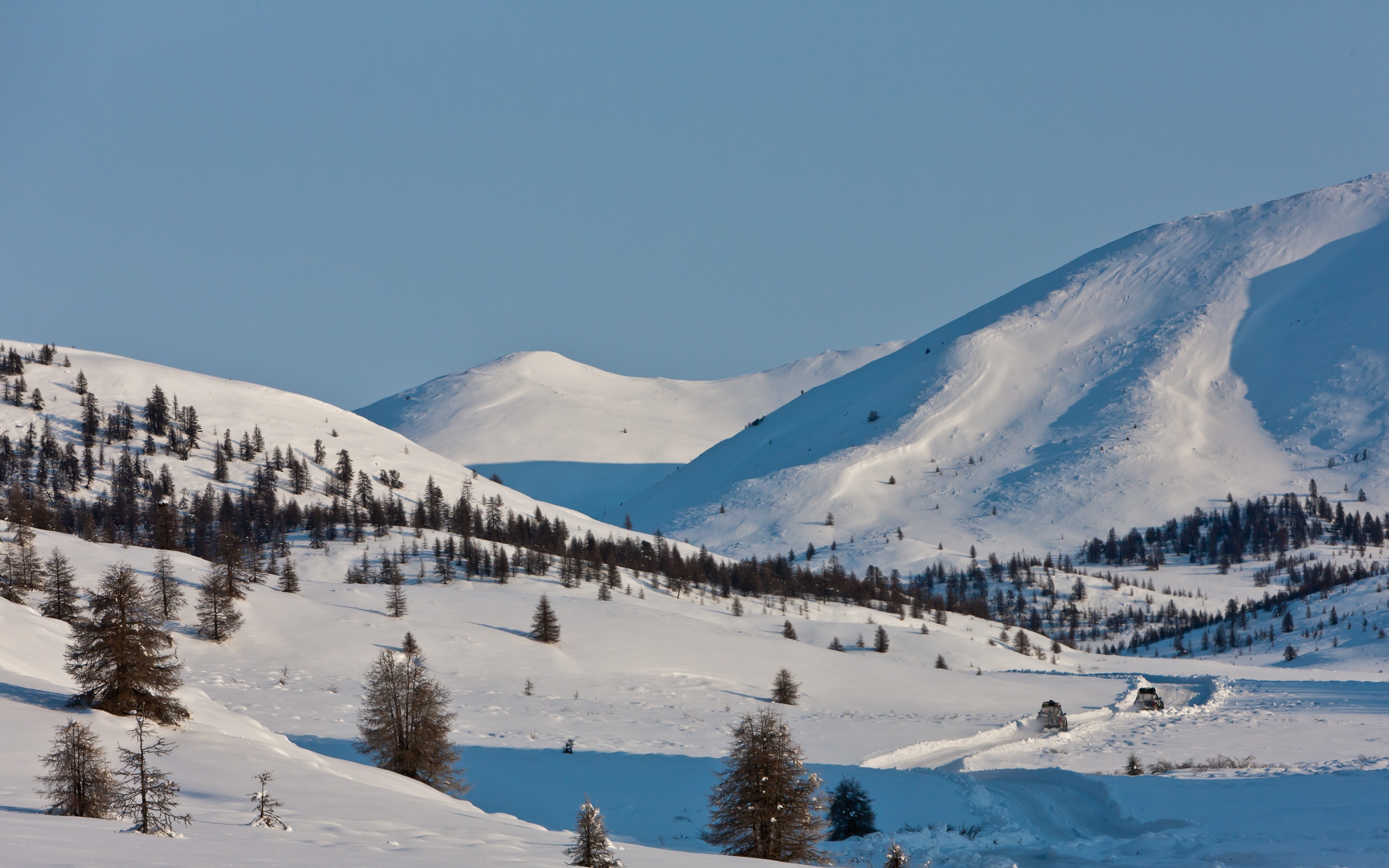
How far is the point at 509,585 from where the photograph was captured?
293 feet

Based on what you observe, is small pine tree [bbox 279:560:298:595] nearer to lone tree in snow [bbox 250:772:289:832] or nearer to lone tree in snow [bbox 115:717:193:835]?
lone tree in snow [bbox 115:717:193:835]

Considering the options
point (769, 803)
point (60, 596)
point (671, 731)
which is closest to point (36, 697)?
point (769, 803)

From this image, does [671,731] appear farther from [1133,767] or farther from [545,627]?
[545,627]

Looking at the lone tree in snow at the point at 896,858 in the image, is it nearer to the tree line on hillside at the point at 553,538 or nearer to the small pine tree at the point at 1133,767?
the small pine tree at the point at 1133,767

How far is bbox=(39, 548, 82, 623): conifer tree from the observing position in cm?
4700

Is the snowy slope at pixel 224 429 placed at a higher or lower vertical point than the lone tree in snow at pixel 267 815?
higher

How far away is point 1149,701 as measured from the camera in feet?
185

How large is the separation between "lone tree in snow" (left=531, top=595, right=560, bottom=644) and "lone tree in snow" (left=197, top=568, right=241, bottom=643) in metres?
18.5

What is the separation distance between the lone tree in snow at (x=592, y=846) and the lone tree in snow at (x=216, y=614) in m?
50.3

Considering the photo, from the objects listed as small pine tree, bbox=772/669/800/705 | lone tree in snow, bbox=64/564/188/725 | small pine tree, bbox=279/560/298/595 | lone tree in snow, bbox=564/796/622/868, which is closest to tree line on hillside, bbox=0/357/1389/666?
small pine tree, bbox=279/560/298/595

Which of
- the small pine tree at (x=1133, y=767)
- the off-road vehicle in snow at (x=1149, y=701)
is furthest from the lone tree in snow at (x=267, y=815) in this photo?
the off-road vehicle in snow at (x=1149, y=701)

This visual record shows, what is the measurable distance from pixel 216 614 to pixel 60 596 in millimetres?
11889

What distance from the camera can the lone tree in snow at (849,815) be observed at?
28031 mm

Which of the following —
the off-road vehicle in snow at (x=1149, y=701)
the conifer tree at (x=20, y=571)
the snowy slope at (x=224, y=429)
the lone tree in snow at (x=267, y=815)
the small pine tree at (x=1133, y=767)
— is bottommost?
the small pine tree at (x=1133, y=767)
